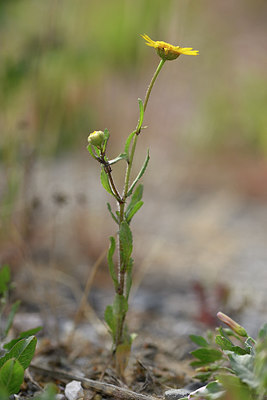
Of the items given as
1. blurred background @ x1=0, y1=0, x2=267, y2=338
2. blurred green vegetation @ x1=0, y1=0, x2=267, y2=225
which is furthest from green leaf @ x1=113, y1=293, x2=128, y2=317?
blurred green vegetation @ x1=0, y1=0, x2=267, y2=225

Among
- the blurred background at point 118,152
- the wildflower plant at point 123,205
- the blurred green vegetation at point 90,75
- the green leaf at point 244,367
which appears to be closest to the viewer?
the green leaf at point 244,367

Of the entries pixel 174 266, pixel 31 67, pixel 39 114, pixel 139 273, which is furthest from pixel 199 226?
pixel 31 67

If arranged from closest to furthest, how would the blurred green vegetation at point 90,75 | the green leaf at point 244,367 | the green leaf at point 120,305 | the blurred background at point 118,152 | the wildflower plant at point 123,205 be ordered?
the green leaf at point 244,367
the wildflower plant at point 123,205
the green leaf at point 120,305
the blurred background at point 118,152
the blurred green vegetation at point 90,75

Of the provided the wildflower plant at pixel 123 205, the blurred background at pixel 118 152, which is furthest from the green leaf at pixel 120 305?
the blurred background at pixel 118 152

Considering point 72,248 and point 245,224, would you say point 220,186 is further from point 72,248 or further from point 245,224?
point 72,248

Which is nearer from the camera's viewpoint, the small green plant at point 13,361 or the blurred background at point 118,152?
the small green plant at point 13,361

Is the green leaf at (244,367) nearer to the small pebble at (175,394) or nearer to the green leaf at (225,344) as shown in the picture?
the green leaf at (225,344)
